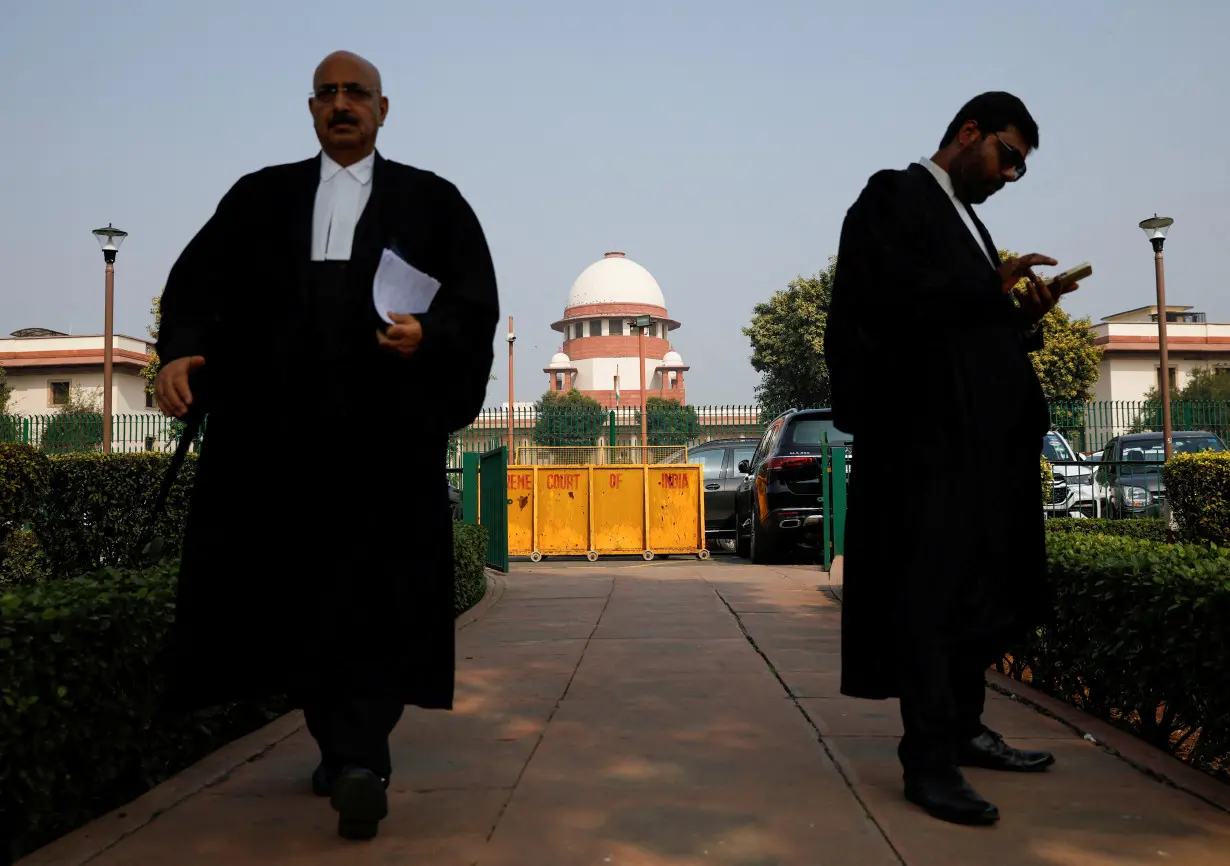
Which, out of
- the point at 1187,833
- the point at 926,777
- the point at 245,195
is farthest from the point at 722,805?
the point at 245,195

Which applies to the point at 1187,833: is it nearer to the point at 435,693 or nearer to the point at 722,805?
the point at 722,805

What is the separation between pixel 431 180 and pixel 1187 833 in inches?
94.0

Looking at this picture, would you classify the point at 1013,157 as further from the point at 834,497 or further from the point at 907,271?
the point at 834,497

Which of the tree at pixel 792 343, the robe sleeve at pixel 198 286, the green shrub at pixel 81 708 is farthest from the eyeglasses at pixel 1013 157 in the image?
the tree at pixel 792 343

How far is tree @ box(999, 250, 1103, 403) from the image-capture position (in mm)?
38719

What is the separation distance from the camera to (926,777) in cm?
284

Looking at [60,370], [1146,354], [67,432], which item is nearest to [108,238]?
[67,432]

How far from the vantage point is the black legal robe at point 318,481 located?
2844 millimetres

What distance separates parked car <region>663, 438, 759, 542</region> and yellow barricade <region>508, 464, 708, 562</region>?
129cm

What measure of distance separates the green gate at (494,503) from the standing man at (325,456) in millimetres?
7444

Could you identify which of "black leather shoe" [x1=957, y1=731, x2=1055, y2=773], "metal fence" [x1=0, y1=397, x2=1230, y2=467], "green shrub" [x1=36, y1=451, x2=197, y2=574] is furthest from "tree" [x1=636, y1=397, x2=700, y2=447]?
"black leather shoe" [x1=957, y1=731, x2=1055, y2=773]

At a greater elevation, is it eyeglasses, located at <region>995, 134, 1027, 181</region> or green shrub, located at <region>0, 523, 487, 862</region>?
eyeglasses, located at <region>995, 134, 1027, 181</region>

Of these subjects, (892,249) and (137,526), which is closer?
(892,249)

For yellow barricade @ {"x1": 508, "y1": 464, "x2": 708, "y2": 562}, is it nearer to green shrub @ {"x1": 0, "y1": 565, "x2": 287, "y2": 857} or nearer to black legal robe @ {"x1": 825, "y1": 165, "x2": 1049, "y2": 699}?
green shrub @ {"x1": 0, "y1": 565, "x2": 287, "y2": 857}
